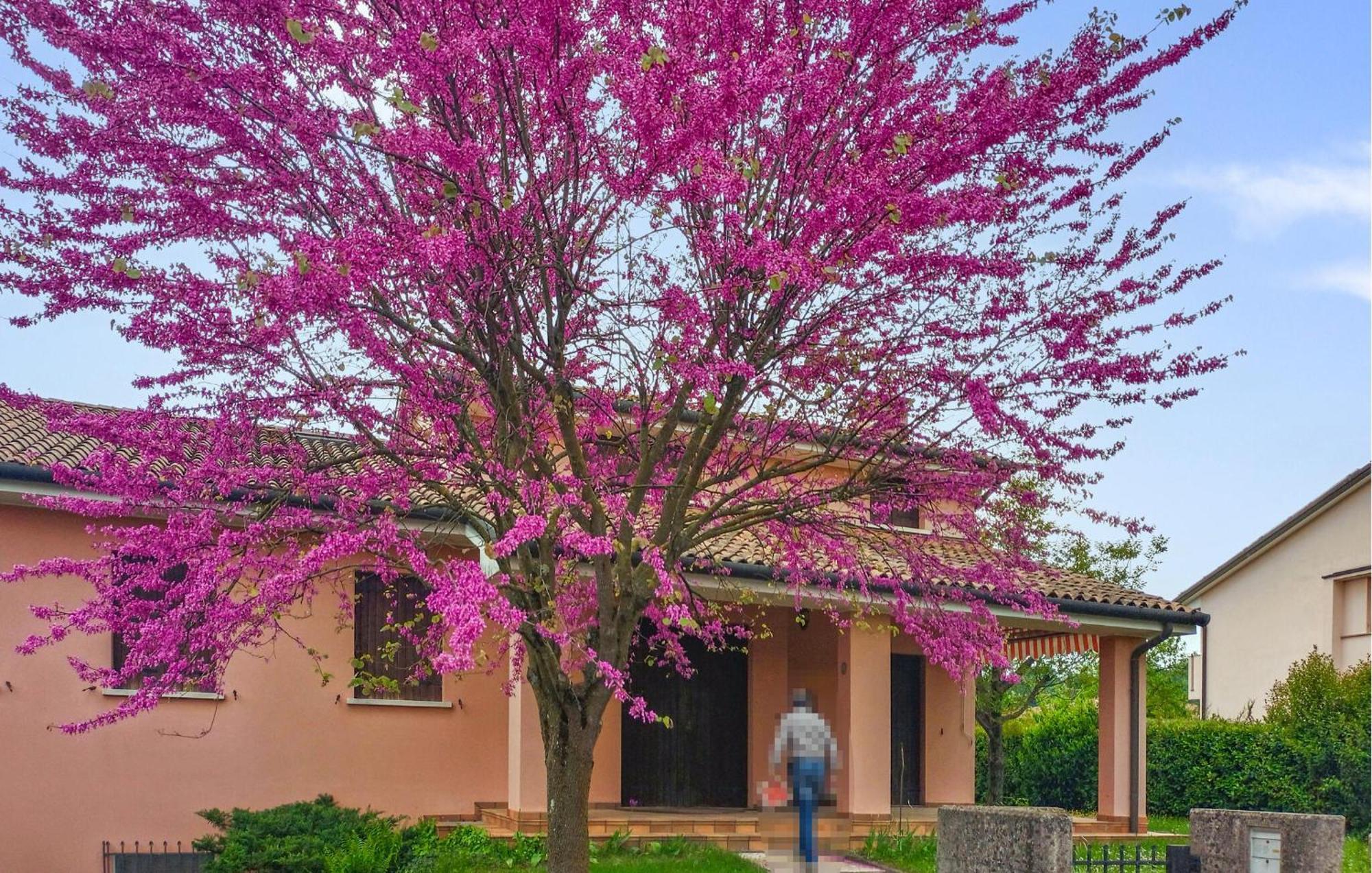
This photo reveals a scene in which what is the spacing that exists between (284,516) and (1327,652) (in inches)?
925

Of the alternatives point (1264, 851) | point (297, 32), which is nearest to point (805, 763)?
point (1264, 851)

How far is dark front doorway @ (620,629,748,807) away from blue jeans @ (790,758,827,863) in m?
5.78

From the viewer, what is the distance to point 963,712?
807 inches

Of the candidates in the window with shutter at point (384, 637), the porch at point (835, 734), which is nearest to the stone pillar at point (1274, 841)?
the porch at point (835, 734)

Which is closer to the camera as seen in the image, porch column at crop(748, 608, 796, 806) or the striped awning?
porch column at crop(748, 608, 796, 806)

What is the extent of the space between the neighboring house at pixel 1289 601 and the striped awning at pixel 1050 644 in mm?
7823

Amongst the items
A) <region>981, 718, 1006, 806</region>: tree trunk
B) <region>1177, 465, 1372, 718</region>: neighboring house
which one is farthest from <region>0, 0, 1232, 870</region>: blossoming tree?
<region>1177, 465, 1372, 718</region>: neighboring house

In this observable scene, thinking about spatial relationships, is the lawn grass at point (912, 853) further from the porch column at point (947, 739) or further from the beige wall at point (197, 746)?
the beige wall at point (197, 746)

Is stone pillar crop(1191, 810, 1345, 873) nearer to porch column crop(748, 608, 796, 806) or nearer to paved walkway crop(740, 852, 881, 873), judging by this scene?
paved walkway crop(740, 852, 881, 873)

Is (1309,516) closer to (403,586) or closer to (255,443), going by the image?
(403,586)

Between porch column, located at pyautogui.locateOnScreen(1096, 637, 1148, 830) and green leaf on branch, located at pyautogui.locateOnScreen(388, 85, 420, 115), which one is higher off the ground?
green leaf on branch, located at pyautogui.locateOnScreen(388, 85, 420, 115)

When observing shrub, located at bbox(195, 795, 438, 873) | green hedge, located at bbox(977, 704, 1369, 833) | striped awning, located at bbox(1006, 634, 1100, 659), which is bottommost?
green hedge, located at bbox(977, 704, 1369, 833)

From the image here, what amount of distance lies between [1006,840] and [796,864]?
6.26 metres

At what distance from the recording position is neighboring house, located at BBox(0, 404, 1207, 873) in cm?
1367
